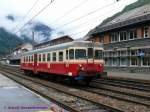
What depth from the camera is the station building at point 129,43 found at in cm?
3919

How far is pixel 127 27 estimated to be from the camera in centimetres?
4297

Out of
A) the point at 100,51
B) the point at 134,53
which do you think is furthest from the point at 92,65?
the point at 134,53

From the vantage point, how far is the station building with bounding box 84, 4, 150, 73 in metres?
39.2

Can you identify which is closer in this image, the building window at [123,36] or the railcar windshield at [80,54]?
the railcar windshield at [80,54]

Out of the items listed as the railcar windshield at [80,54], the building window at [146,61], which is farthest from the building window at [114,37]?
the railcar windshield at [80,54]

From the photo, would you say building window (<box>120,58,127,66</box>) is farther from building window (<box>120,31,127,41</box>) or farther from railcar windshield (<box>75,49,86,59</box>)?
railcar windshield (<box>75,49,86,59</box>)

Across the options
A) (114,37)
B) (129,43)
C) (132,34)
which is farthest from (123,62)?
(114,37)

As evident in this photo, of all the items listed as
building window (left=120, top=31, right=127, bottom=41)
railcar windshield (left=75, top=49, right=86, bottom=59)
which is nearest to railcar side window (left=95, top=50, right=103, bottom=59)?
railcar windshield (left=75, top=49, right=86, bottom=59)

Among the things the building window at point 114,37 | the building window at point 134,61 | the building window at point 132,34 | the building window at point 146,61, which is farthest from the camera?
the building window at point 114,37

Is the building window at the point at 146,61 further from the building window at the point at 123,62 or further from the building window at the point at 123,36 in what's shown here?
the building window at the point at 123,36

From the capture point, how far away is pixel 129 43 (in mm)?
42719

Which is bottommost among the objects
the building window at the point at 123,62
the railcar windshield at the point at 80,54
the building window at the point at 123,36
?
the building window at the point at 123,62

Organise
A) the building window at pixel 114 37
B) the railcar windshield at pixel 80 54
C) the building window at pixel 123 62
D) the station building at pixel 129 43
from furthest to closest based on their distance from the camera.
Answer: the building window at pixel 114 37
the building window at pixel 123 62
the station building at pixel 129 43
the railcar windshield at pixel 80 54

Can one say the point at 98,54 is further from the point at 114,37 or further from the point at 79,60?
the point at 114,37
